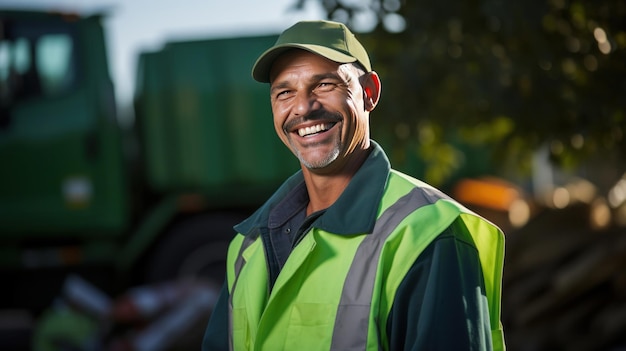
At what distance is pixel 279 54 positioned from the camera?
2.07m

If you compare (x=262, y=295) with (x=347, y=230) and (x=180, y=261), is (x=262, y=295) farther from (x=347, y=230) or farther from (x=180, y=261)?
(x=180, y=261)

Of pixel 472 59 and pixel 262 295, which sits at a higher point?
pixel 472 59

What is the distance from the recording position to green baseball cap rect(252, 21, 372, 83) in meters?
1.97

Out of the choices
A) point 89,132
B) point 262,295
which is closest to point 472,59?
point 262,295

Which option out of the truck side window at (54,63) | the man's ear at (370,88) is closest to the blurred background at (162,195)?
the truck side window at (54,63)

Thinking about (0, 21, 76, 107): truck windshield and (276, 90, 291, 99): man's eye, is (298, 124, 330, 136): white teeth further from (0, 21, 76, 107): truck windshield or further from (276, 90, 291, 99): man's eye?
(0, 21, 76, 107): truck windshield

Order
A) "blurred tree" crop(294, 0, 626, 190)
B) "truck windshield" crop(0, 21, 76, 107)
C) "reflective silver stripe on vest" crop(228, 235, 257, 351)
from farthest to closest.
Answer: "truck windshield" crop(0, 21, 76, 107)
"blurred tree" crop(294, 0, 626, 190)
"reflective silver stripe on vest" crop(228, 235, 257, 351)

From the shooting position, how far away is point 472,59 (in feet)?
13.7

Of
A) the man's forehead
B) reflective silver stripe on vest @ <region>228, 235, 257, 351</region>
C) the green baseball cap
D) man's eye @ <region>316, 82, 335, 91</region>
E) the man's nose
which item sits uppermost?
the green baseball cap

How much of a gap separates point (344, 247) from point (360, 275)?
100mm

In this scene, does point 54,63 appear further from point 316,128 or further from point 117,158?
point 316,128

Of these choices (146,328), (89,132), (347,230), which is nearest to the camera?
(347,230)

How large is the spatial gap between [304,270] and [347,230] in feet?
0.45

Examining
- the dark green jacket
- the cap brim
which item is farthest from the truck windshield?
the dark green jacket
